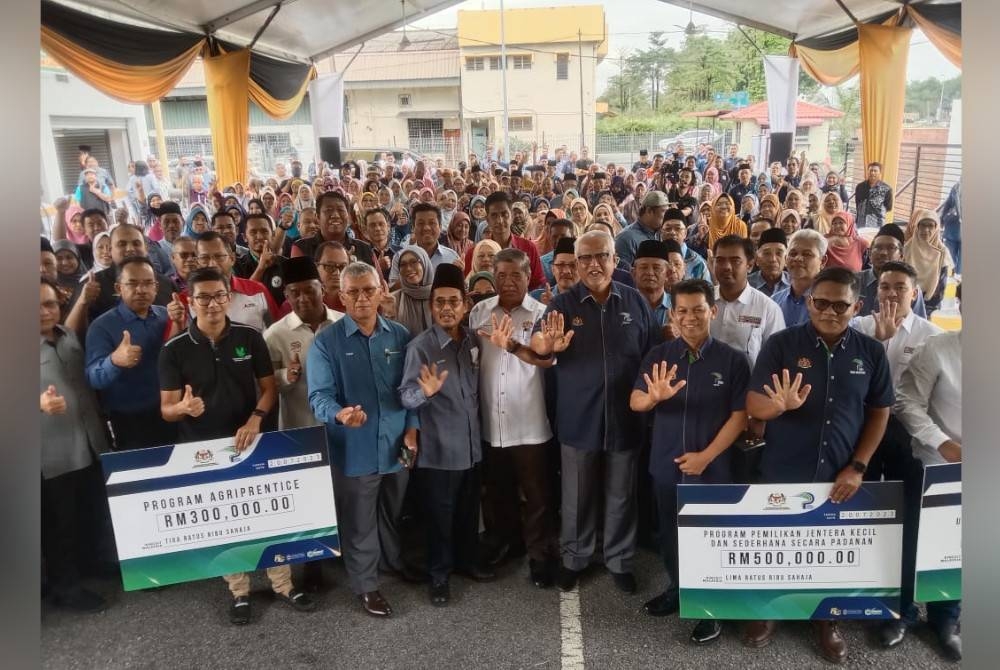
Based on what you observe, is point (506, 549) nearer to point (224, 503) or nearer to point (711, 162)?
point (224, 503)

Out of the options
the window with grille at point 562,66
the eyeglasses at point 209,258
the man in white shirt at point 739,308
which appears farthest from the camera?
the window with grille at point 562,66

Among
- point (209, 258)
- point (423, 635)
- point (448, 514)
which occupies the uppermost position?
point (209, 258)

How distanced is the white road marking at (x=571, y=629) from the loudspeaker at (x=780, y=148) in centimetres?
507

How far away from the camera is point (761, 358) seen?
226 centimetres

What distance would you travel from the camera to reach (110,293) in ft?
9.86

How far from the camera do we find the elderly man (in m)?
4.21

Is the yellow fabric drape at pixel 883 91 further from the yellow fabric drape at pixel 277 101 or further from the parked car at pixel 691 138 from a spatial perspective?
the yellow fabric drape at pixel 277 101

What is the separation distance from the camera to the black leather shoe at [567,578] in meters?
2.78

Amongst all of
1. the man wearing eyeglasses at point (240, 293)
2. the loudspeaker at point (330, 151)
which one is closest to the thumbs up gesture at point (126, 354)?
the man wearing eyeglasses at point (240, 293)

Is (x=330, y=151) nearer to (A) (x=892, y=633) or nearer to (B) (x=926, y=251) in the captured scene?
(B) (x=926, y=251)

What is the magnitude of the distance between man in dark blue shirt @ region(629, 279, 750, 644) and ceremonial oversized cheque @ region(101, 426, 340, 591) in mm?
1331

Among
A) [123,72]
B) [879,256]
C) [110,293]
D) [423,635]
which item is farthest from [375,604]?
[123,72]

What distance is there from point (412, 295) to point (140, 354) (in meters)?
1.26

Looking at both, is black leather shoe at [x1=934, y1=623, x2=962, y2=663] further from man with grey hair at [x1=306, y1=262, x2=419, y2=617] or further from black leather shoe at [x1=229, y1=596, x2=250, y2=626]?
black leather shoe at [x1=229, y1=596, x2=250, y2=626]
